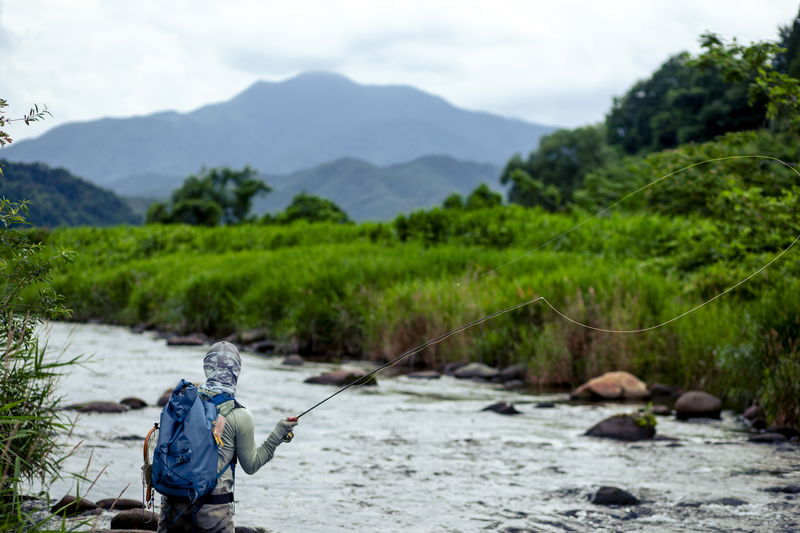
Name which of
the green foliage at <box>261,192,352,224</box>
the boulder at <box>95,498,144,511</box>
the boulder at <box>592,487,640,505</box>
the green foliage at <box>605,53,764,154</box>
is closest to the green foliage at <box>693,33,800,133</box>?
the boulder at <box>592,487,640,505</box>

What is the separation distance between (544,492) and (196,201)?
159 ft

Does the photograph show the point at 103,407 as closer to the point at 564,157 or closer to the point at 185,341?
the point at 185,341

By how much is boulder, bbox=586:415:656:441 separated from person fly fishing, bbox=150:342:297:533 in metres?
6.99

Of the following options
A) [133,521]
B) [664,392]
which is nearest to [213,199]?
[664,392]

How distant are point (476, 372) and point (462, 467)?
20.5ft

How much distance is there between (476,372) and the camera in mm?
15219

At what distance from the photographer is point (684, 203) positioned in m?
15.5

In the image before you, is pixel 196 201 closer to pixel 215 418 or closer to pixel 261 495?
pixel 261 495

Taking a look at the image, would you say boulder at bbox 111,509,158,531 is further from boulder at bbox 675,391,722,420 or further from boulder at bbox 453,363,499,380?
boulder at bbox 453,363,499,380

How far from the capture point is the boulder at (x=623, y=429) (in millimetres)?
10250

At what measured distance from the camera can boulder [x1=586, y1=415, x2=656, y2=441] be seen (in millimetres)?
10250

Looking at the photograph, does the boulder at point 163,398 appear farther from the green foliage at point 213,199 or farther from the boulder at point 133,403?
the green foliage at point 213,199

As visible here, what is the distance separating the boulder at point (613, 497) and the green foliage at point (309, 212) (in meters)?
35.9

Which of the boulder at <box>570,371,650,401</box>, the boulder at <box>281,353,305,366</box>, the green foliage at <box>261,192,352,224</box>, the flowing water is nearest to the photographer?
the flowing water
